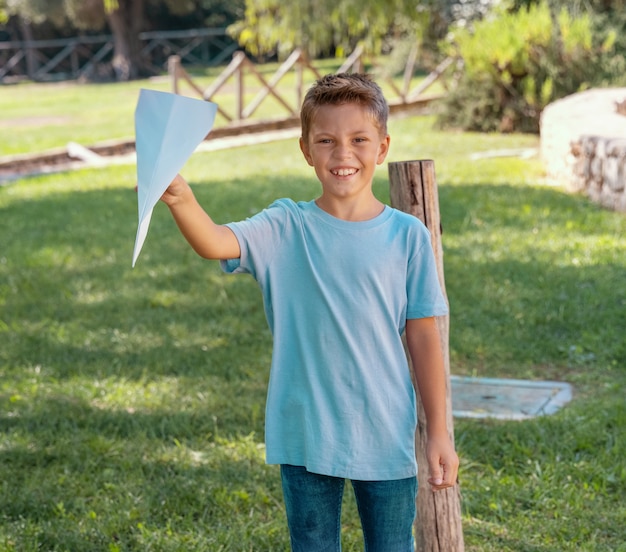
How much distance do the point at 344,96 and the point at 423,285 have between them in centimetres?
45

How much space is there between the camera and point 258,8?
1409 cm

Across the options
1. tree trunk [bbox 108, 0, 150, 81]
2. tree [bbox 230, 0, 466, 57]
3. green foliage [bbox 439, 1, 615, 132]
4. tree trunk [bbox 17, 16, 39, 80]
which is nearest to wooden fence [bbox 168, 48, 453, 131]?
tree [bbox 230, 0, 466, 57]

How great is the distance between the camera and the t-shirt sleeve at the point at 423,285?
6.85 ft

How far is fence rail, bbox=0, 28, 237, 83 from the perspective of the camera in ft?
108

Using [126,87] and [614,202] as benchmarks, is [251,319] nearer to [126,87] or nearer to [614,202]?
[614,202]

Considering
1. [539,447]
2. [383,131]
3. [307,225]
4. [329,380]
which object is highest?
[383,131]

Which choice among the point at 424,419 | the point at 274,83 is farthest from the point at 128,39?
the point at 424,419

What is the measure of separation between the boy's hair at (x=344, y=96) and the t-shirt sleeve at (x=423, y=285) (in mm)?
278

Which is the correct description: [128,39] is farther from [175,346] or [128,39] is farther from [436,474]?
[436,474]

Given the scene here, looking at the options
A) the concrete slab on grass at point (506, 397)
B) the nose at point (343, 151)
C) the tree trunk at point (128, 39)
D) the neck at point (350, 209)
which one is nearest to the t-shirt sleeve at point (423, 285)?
the neck at point (350, 209)

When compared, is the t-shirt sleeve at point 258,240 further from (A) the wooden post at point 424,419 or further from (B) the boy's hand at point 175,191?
(A) the wooden post at point 424,419

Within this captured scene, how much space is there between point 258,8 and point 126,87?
14.8 metres

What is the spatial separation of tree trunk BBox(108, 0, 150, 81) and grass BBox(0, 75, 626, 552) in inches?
944

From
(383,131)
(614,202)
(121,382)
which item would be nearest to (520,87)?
(614,202)
